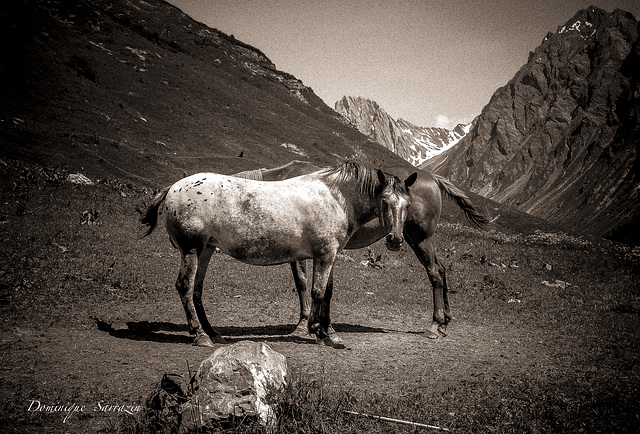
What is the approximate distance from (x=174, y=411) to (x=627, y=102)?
198449 mm

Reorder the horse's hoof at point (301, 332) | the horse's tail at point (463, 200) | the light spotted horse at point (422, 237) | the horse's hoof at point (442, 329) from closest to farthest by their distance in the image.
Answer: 1. the horse's hoof at point (301, 332)
2. the horse's hoof at point (442, 329)
3. the light spotted horse at point (422, 237)
4. the horse's tail at point (463, 200)

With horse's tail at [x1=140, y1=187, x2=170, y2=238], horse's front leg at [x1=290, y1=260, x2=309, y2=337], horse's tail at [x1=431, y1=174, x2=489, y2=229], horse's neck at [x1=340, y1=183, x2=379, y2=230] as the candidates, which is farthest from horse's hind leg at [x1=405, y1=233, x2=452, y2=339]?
horse's tail at [x1=140, y1=187, x2=170, y2=238]

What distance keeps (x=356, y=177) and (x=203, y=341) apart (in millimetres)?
4434

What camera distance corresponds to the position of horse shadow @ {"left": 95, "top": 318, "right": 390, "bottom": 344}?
27.4 feet

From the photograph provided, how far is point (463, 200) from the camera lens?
11.3 m

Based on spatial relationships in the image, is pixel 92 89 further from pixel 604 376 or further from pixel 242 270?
pixel 604 376

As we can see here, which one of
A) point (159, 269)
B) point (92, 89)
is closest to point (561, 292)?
point (159, 269)

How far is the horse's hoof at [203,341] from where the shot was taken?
25.4 feet

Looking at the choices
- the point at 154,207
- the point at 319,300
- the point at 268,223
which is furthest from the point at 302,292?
the point at 154,207

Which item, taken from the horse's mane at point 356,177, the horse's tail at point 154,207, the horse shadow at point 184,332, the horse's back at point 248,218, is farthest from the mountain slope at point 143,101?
the horse's mane at point 356,177

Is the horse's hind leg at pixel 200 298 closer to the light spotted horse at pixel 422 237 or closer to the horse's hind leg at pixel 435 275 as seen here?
the light spotted horse at pixel 422 237

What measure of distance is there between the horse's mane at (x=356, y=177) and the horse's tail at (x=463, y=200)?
120 inches

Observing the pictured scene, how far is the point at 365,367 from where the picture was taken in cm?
701

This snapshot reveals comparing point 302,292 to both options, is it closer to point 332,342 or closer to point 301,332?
point 301,332
